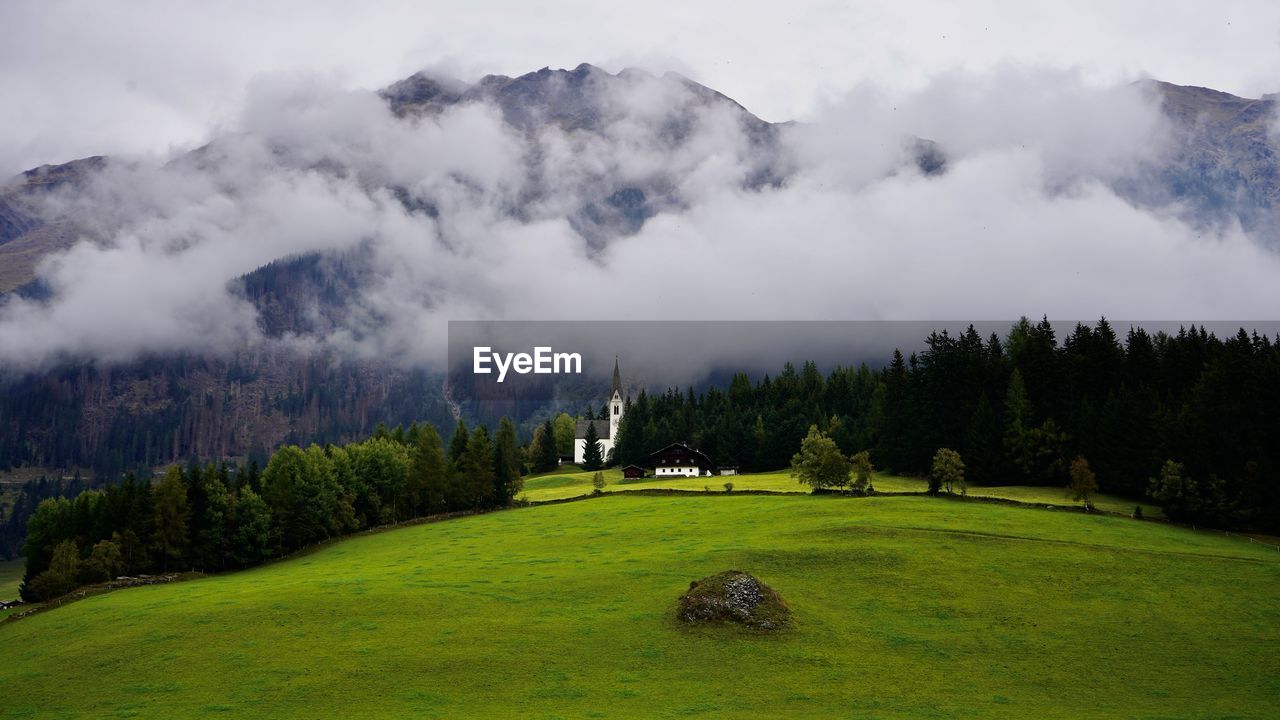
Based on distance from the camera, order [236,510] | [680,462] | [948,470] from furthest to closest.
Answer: [680,462]
[948,470]
[236,510]

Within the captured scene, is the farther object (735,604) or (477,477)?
(477,477)

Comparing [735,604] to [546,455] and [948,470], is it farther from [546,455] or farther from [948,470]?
[546,455]

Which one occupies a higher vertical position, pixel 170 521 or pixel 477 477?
pixel 477 477

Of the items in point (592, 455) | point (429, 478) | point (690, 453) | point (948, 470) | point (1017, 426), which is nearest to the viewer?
point (948, 470)

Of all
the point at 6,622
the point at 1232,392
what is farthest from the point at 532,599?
the point at 1232,392

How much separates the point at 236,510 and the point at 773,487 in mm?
62297

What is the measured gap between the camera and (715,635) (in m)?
49.7

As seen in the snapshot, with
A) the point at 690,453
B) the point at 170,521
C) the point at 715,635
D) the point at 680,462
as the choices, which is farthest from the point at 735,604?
the point at 690,453

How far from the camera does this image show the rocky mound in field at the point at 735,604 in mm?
51125

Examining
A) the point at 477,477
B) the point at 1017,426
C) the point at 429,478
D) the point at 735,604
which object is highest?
the point at 1017,426

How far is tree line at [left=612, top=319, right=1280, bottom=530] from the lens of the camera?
3113 inches

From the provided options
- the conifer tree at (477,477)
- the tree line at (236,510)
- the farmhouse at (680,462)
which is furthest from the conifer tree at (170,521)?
the farmhouse at (680,462)

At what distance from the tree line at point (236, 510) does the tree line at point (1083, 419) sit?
58351 mm

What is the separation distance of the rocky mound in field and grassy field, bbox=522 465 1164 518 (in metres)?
46.3
